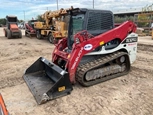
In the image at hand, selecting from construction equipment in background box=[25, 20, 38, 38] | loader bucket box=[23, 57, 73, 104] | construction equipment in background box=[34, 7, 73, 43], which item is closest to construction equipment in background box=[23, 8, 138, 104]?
loader bucket box=[23, 57, 73, 104]

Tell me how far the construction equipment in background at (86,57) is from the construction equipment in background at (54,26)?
19.7ft

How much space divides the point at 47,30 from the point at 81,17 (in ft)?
31.1

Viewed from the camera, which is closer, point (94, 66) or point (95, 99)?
point (95, 99)

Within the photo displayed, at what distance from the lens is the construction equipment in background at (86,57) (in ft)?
13.2

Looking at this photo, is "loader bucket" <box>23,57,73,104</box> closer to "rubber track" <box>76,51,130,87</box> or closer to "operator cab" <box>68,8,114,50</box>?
"rubber track" <box>76,51,130,87</box>

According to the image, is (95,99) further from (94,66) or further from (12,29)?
(12,29)

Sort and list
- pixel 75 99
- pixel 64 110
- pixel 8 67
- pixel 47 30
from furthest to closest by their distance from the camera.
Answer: pixel 47 30
pixel 8 67
pixel 75 99
pixel 64 110

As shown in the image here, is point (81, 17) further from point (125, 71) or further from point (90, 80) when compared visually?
point (125, 71)

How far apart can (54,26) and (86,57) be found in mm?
9330

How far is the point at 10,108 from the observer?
3.44 metres

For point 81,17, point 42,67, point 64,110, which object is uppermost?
point 81,17

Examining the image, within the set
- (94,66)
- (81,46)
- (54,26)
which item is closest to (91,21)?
(81,46)

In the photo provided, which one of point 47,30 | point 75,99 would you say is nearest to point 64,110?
point 75,99

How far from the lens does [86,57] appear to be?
4.51 m
